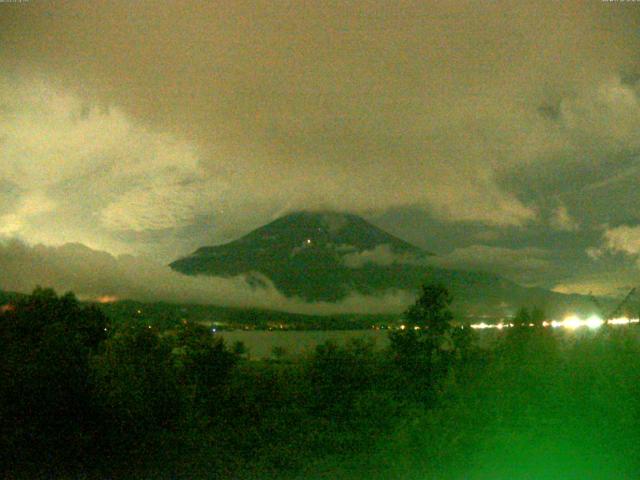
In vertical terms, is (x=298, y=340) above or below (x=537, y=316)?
below

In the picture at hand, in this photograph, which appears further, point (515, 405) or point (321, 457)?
point (321, 457)

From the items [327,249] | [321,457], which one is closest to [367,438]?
[321,457]

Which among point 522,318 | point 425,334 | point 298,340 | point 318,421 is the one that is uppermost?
point 522,318

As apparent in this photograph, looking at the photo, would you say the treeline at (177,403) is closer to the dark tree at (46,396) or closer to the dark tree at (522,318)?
the dark tree at (46,396)

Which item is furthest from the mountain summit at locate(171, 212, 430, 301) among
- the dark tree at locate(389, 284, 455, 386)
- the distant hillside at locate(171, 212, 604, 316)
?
the dark tree at locate(389, 284, 455, 386)

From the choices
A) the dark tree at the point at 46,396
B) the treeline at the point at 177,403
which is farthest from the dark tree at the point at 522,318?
the dark tree at the point at 46,396

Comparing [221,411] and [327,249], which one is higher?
[327,249]

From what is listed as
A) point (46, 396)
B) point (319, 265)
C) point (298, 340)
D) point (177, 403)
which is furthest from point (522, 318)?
point (319, 265)

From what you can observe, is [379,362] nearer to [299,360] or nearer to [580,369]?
[299,360]

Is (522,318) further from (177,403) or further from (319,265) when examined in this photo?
(319,265)
